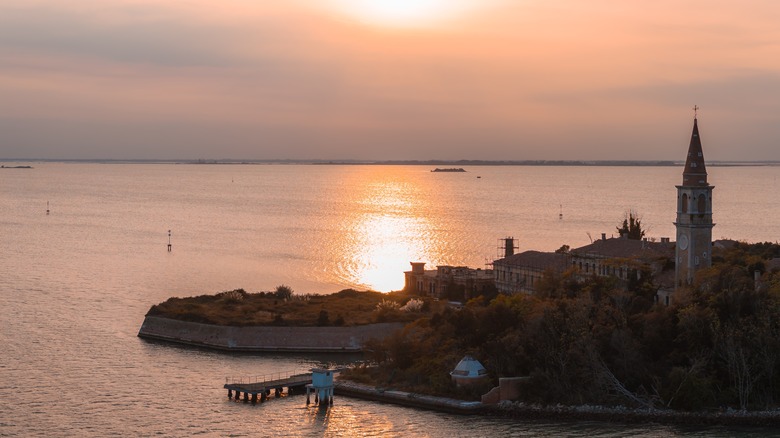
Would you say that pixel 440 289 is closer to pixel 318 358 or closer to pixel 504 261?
pixel 504 261

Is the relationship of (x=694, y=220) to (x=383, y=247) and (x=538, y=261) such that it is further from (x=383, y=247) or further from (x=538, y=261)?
(x=383, y=247)

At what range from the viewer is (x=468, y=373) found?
51281 millimetres

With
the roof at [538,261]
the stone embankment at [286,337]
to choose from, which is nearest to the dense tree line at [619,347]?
the stone embankment at [286,337]

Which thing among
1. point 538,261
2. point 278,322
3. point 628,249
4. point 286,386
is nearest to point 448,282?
point 538,261

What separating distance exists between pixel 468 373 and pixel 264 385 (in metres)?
9.66

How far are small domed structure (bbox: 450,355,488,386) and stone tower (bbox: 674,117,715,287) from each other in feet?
53.2

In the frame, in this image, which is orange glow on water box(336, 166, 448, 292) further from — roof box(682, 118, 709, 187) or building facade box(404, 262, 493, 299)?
roof box(682, 118, 709, 187)

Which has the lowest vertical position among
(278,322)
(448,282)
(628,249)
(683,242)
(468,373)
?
(468,373)

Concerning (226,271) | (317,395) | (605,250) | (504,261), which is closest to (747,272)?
(605,250)

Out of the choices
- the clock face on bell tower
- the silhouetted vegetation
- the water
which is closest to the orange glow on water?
the water

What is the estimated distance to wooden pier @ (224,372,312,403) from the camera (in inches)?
2049

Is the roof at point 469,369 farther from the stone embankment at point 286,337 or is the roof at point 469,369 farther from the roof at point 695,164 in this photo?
the roof at point 695,164

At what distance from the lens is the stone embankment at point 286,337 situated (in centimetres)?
6431

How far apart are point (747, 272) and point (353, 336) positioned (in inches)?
882
